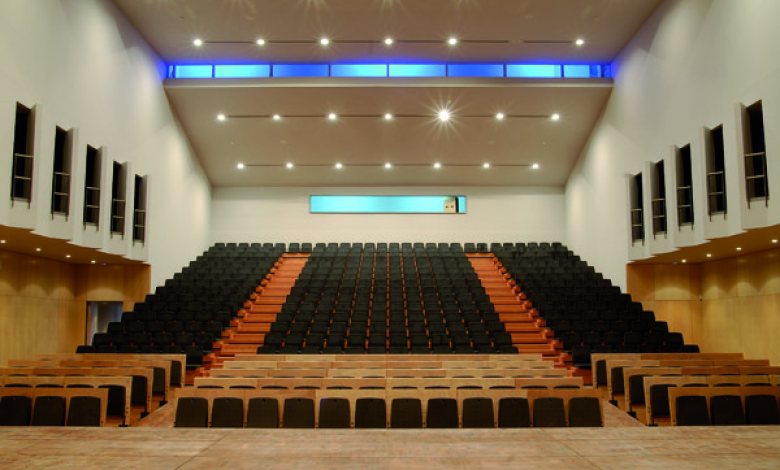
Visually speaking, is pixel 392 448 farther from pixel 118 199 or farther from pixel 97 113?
pixel 118 199

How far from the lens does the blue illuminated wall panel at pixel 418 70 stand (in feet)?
47.8

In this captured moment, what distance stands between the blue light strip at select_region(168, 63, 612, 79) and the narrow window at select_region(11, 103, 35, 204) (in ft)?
19.5

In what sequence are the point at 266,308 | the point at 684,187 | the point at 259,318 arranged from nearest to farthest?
the point at 684,187 → the point at 259,318 → the point at 266,308

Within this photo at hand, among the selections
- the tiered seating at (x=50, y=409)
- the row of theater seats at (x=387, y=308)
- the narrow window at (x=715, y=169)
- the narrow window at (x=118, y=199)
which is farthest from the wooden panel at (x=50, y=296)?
the narrow window at (x=715, y=169)

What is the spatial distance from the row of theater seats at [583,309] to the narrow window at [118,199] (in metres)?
8.74

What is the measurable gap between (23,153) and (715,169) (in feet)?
35.4

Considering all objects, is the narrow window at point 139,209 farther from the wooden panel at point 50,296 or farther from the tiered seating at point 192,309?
the tiered seating at point 192,309

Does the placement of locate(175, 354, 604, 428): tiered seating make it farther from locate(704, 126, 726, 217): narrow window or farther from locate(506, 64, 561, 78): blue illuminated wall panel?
locate(506, 64, 561, 78): blue illuminated wall panel

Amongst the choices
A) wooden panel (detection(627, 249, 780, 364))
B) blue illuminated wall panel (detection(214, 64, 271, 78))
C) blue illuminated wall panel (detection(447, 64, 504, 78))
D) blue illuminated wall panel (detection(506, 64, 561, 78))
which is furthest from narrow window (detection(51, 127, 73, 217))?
wooden panel (detection(627, 249, 780, 364))

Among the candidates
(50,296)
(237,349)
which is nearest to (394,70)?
(237,349)

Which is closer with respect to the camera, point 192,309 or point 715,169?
point 715,169

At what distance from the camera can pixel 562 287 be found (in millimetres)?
14125

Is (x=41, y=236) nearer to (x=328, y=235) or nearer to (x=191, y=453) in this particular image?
(x=191, y=453)

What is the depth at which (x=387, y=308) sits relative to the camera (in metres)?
12.6
